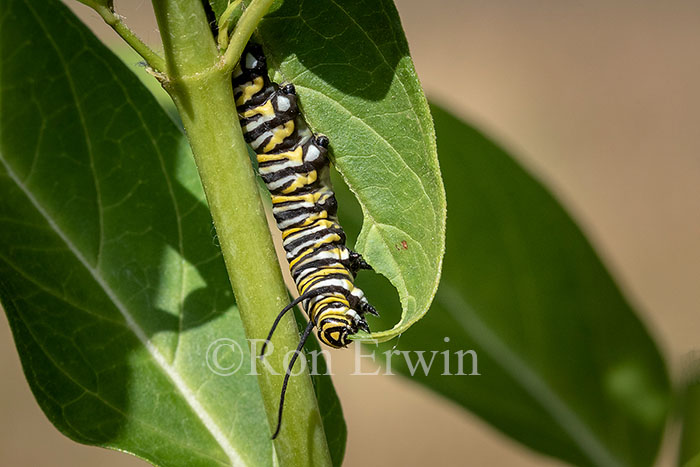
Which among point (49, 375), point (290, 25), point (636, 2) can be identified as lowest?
point (49, 375)

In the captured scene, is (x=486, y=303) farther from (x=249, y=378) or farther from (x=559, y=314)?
(x=249, y=378)

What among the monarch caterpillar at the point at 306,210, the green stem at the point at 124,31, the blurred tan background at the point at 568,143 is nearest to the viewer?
the green stem at the point at 124,31

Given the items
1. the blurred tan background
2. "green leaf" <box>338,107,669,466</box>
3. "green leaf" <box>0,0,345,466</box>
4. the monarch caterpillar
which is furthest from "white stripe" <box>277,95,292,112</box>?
the blurred tan background

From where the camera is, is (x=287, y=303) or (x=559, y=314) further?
(x=559, y=314)

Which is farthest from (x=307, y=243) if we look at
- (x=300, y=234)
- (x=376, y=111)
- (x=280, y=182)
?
(x=376, y=111)

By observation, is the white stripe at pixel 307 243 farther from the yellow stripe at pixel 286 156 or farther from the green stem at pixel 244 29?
the green stem at pixel 244 29

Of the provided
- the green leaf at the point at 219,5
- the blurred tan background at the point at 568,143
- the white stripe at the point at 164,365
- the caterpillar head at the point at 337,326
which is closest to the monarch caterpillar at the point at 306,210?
the caterpillar head at the point at 337,326

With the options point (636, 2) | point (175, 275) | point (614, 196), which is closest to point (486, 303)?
point (175, 275)
